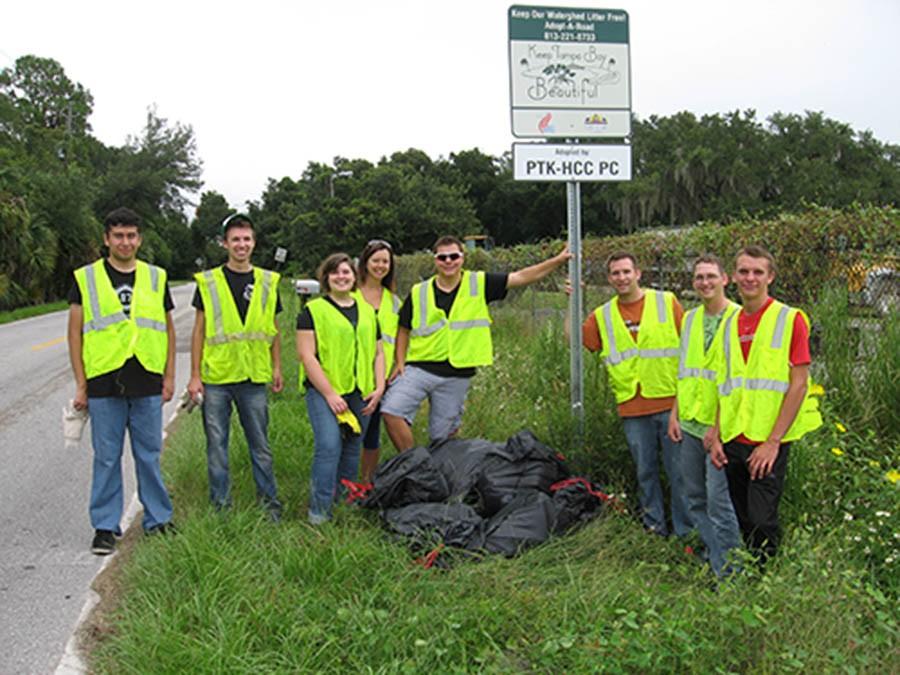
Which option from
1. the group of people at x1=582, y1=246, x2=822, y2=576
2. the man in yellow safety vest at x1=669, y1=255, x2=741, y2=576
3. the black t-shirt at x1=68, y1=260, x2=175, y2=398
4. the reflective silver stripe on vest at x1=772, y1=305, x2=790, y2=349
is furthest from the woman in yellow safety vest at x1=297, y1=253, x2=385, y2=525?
the reflective silver stripe on vest at x1=772, y1=305, x2=790, y2=349

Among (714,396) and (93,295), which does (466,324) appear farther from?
(93,295)

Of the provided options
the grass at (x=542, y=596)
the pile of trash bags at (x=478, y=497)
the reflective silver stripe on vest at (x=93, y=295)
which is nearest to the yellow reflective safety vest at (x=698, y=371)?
the grass at (x=542, y=596)

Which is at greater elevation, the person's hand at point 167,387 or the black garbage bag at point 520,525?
the person's hand at point 167,387

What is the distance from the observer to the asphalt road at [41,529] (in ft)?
12.1

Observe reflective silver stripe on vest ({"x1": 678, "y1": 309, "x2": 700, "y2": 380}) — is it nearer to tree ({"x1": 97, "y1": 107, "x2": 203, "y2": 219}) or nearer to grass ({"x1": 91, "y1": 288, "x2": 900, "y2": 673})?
grass ({"x1": 91, "y1": 288, "x2": 900, "y2": 673})

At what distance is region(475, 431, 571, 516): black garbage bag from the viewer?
4512mm

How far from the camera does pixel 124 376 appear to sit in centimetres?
461

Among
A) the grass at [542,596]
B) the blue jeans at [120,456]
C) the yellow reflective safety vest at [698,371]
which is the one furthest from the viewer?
the blue jeans at [120,456]

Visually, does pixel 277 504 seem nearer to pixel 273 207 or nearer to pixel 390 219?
pixel 390 219

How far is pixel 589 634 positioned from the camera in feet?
9.57

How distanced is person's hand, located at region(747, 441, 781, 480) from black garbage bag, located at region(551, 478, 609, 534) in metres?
1.01

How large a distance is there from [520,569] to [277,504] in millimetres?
1803

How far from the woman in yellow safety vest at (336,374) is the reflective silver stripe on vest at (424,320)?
0.33 m

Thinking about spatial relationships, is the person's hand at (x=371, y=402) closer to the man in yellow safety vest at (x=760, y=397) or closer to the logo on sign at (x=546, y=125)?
the logo on sign at (x=546, y=125)
